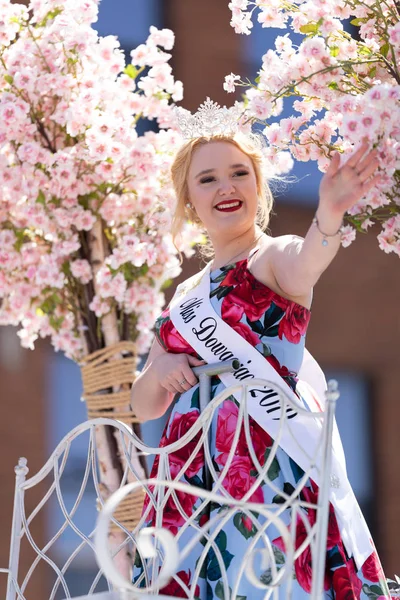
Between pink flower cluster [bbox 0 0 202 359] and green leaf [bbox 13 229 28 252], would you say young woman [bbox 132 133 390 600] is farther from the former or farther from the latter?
green leaf [bbox 13 229 28 252]

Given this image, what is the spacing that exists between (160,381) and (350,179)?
2.73 feet

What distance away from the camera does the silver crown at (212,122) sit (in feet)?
8.89

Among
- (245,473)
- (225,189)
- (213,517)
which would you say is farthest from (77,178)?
(213,517)

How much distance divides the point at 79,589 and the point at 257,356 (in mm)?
4639

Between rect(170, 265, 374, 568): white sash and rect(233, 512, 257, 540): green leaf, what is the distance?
0.17m

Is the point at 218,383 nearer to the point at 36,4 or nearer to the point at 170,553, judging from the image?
the point at 170,553

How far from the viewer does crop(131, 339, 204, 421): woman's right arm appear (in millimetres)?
2498

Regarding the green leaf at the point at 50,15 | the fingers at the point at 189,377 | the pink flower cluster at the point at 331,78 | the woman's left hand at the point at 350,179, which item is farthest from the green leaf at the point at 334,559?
the green leaf at the point at 50,15

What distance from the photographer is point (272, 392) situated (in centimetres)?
233

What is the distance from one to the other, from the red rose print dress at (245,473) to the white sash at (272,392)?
0.09ft

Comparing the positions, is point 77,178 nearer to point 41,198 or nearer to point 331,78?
point 41,198

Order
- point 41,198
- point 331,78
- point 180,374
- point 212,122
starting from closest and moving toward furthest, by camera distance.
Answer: point 331,78 < point 180,374 < point 212,122 < point 41,198

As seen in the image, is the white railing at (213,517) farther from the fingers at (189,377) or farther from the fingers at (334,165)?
the fingers at (334,165)

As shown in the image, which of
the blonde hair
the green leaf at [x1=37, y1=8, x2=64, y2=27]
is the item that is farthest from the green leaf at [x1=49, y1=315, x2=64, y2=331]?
the green leaf at [x1=37, y1=8, x2=64, y2=27]
